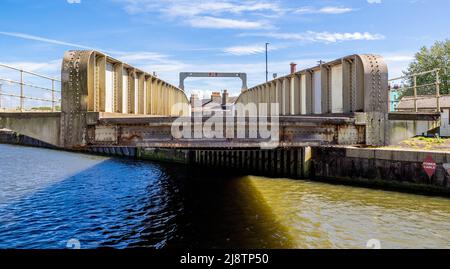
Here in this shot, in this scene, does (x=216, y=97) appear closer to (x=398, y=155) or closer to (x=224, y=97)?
(x=224, y=97)

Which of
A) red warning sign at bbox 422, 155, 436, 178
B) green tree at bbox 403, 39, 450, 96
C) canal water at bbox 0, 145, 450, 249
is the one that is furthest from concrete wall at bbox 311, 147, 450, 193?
green tree at bbox 403, 39, 450, 96

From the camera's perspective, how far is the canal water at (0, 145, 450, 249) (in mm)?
10039

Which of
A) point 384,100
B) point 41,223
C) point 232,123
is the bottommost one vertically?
point 41,223

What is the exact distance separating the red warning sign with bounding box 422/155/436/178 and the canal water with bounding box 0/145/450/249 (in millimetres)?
1136

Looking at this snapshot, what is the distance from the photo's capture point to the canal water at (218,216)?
1004 centimetres

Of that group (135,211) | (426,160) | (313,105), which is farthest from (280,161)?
(135,211)

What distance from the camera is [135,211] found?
1389cm

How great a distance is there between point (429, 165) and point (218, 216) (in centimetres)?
927

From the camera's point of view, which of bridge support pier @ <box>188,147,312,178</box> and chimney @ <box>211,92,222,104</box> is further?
chimney @ <box>211,92,222,104</box>

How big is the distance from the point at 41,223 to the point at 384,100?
13.8 m

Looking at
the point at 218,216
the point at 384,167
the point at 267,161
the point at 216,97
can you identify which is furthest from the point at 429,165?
the point at 216,97

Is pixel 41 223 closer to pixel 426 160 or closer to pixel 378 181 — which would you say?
pixel 378 181

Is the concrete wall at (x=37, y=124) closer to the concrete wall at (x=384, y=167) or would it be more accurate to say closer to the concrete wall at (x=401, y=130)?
the concrete wall at (x=384, y=167)

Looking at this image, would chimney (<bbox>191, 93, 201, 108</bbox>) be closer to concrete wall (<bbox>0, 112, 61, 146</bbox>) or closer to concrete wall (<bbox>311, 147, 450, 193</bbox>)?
concrete wall (<bbox>311, 147, 450, 193</bbox>)
